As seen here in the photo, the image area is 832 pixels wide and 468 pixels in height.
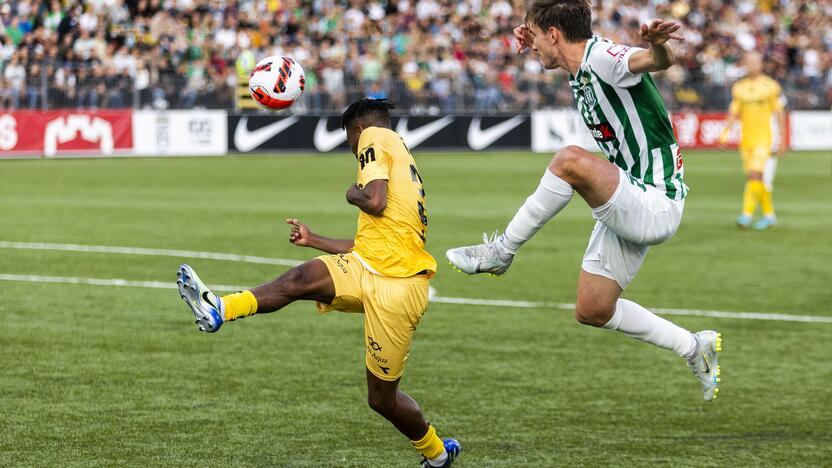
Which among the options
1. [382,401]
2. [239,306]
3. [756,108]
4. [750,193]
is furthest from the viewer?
[756,108]

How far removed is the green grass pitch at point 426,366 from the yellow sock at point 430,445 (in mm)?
301

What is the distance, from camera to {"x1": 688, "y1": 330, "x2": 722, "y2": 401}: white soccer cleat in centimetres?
738

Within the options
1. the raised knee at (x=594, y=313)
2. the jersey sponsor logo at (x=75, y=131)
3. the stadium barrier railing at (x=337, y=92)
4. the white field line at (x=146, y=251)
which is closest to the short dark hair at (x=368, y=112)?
the raised knee at (x=594, y=313)

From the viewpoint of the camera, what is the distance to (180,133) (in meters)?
32.8

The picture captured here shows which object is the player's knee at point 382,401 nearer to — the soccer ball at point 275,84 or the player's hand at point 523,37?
the soccer ball at point 275,84

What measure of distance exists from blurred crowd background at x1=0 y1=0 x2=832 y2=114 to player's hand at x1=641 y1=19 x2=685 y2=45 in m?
25.0

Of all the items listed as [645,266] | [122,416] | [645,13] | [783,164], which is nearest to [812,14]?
→ [645,13]

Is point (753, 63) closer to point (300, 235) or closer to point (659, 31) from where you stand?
point (659, 31)

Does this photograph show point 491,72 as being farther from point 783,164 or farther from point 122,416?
point 122,416

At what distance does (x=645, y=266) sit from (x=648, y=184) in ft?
28.4

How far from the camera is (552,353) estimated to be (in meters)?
10.2

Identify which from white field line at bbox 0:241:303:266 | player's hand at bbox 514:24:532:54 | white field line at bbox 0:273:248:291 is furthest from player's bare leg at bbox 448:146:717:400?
white field line at bbox 0:241:303:266

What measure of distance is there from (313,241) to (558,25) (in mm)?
1766

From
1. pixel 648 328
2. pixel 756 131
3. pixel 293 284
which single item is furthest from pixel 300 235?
pixel 756 131
